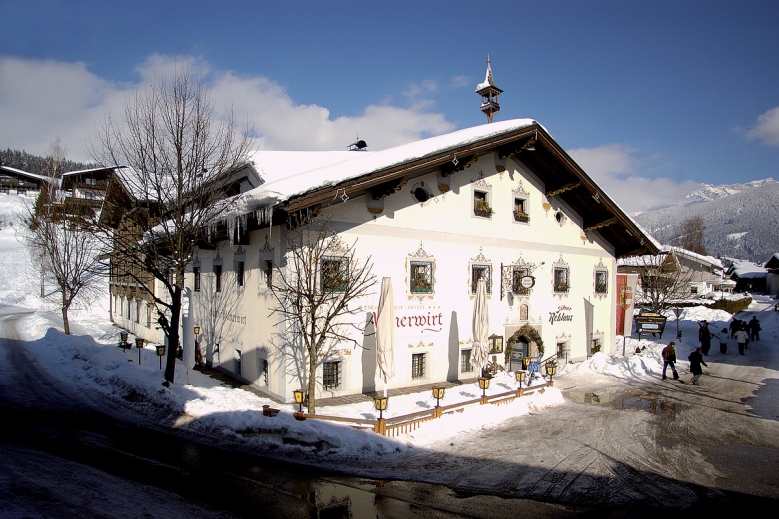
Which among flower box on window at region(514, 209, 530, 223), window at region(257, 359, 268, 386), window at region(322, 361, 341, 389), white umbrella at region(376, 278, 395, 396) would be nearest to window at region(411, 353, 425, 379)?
window at region(322, 361, 341, 389)

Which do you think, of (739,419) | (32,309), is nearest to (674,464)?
(739,419)

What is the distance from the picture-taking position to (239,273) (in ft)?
56.7

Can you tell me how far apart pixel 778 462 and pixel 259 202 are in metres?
13.8

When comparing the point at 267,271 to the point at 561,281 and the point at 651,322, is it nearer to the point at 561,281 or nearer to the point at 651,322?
the point at 561,281

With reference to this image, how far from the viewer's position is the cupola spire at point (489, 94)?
22672mm

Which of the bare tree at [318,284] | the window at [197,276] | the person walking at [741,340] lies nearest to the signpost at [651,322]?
the person walking at [741,340]

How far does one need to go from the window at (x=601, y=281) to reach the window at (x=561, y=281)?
2.47m

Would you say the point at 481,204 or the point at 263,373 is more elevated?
the point at 481,204

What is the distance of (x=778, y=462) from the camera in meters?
10.5

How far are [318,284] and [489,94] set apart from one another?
1379 centimetres

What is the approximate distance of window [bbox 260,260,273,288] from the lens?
1512 centimetres

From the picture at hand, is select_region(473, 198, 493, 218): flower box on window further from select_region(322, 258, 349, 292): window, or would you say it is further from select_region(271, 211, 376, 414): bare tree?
select_region(322, 258, 349, 292): window

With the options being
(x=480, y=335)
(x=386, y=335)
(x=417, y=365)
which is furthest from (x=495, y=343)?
(x=386, y=335)

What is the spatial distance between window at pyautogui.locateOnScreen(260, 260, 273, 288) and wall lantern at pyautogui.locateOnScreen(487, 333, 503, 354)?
906 centimetres
